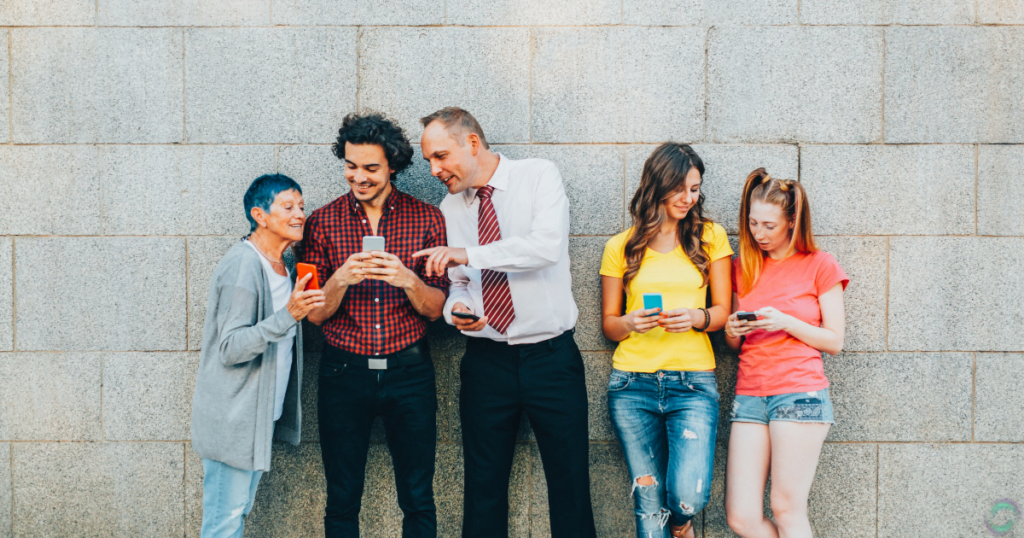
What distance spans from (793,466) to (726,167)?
176 cm

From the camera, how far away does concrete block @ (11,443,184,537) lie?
378cm

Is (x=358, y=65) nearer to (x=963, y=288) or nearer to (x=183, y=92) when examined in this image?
(x=183, y=92)

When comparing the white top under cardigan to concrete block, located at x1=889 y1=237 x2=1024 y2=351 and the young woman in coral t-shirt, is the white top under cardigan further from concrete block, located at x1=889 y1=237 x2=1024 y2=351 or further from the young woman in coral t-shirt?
concrete block, located at x1=889 y1=237 x2=1024 y2=351

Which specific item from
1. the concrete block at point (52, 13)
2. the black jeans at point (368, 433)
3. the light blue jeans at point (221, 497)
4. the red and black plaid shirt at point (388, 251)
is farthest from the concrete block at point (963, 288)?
the concrete block at point (52, 13)

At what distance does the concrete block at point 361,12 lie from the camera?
3686mm

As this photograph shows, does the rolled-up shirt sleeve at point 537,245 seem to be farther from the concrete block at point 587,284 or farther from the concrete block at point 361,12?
the concrete block at point 361,12

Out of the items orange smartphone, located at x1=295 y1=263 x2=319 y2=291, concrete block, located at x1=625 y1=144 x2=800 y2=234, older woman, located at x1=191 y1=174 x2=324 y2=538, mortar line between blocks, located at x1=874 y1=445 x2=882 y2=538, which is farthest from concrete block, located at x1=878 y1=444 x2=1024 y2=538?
older woman, located at x1=191 y1=174 x2=324 y2=538

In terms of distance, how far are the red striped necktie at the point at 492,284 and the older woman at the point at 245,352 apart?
843 mm

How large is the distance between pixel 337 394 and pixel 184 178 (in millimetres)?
1759

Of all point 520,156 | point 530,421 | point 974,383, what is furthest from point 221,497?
point 974,383

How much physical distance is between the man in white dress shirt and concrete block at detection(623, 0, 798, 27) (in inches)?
50.3

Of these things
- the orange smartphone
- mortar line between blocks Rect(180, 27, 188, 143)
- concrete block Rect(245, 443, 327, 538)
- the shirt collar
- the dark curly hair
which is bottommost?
concrete block Rect(245, 443, 327, 538)

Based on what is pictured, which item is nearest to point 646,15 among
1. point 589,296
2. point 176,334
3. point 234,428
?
point 589,296

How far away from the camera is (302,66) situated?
12.2 feet
